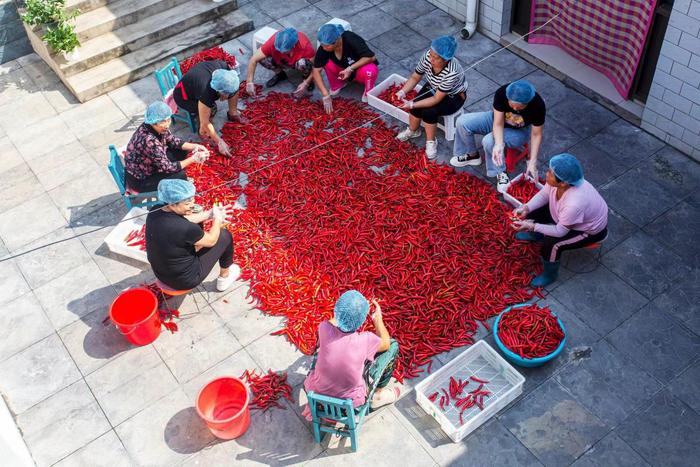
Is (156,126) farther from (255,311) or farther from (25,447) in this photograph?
(25,447)

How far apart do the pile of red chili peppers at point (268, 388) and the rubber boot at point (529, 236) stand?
9.10 ft

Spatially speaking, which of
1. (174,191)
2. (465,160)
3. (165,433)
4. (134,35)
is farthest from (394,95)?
(165,433)

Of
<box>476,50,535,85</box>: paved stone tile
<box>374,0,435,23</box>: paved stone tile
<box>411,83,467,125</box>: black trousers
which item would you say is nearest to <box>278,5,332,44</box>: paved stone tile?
<box>374,0,435,23</box>: paved stone tile

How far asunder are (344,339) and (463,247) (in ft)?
7.67

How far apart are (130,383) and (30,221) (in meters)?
2.72

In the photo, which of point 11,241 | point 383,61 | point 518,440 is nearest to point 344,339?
point 518,440

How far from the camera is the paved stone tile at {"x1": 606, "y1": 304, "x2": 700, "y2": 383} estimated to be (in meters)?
6.07

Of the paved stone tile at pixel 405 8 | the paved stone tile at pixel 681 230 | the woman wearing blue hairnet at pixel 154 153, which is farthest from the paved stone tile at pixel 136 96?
the paved stone tile at pixel 681 230

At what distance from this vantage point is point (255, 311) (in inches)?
267

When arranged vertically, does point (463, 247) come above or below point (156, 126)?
below

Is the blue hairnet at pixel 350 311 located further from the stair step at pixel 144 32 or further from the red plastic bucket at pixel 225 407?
the stair step at pixel 144 32

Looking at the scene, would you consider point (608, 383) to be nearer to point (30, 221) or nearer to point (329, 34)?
point (329, 34)

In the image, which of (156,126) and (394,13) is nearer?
(156,126)

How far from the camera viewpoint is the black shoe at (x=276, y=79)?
929cm
